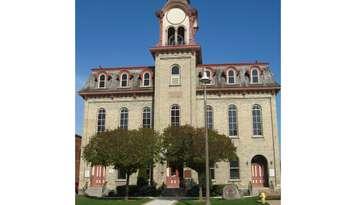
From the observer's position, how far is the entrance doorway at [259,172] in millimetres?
23438

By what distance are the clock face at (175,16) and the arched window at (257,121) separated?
294 inches

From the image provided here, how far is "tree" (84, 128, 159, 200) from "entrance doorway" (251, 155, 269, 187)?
7983mm

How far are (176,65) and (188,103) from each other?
8.89 feet

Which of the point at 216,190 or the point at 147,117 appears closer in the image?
the point at 216,190

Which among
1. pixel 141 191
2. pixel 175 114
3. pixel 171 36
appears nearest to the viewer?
pixel 141 191

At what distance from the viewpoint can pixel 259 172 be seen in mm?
23750

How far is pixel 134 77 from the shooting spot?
26.5m

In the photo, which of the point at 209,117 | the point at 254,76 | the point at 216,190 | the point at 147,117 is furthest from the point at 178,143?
the point at 254,76

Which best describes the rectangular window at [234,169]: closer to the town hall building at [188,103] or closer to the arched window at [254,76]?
the town hall building at [188,103]

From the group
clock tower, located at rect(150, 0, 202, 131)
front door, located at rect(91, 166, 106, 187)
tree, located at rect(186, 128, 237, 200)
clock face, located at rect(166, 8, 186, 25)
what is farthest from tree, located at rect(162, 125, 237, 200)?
clock face, located at rect(166, 8, 186, 25)

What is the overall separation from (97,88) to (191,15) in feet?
26.6

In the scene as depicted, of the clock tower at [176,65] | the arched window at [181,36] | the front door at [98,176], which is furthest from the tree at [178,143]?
the arched window at [181,36]

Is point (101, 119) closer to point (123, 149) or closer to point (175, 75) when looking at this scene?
point (175, 75)
